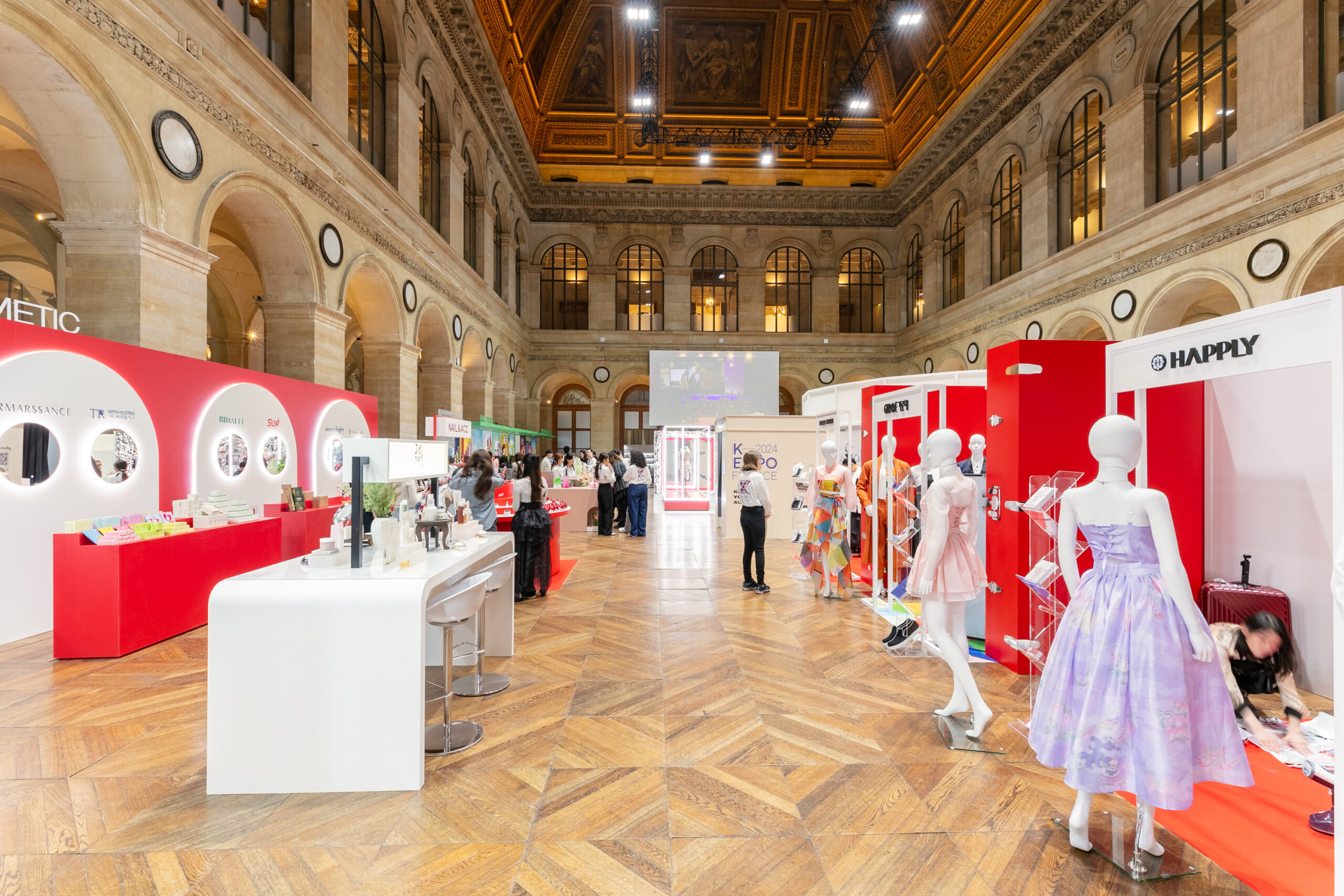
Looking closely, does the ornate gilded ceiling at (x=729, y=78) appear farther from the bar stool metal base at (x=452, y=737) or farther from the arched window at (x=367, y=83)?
the bar stool metal base at (x=452, y=737)

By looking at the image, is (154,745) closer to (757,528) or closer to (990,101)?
(757,528)

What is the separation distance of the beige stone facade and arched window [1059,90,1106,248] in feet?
0.91

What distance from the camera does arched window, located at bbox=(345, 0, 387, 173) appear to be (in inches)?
416

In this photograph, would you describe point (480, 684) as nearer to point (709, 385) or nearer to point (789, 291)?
point (709, 385)

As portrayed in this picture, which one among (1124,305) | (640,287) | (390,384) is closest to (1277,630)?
(1124,305)

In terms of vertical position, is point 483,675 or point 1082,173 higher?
point 1082,173

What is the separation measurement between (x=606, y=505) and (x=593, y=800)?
931 cm

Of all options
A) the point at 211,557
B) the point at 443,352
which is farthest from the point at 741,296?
the point at 211,557

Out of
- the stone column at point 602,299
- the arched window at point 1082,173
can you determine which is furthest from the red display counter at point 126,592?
the stone column at point 602,299

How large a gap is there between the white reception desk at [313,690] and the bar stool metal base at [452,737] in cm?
36

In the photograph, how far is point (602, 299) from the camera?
77.1ft

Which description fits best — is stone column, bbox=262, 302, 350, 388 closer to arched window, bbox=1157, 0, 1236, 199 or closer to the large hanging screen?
the large hanging screen

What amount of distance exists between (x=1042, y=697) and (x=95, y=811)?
405cm

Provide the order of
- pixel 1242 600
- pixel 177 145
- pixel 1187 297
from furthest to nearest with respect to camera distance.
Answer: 1. pixel 1187 297
2. pixel 177 145
3. pixel 1242 600
